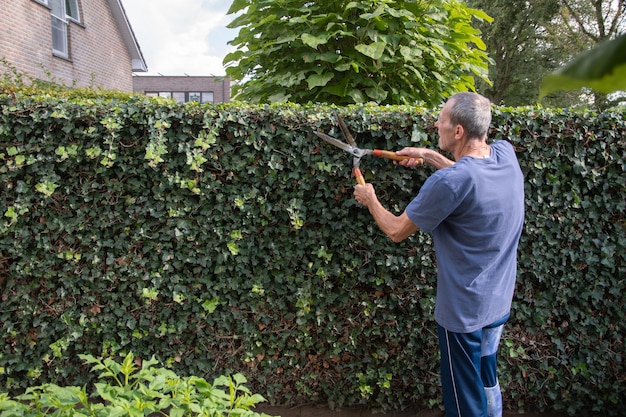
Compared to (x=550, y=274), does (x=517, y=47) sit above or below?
above

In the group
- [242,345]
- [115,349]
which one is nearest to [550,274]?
[242,345]

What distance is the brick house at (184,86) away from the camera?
4409 centimetres

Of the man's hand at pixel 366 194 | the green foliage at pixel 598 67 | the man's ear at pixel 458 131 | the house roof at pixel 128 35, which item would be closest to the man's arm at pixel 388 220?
the man's hand at pixel 366 194

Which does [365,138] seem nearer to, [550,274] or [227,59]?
[550,274]

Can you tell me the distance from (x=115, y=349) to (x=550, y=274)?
3.18m

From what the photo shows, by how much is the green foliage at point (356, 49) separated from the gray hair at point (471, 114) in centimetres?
150

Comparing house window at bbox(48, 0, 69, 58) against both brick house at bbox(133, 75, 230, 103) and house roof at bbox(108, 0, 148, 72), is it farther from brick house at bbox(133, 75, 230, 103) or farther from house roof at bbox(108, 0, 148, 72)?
brick house at bbox(133, 75, 230, 103)

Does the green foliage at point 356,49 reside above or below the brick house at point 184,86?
below

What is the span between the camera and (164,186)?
10.9 feet

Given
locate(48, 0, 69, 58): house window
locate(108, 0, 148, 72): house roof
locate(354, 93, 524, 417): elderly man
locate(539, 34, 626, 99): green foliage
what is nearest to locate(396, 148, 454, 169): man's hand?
locate(354, 93, 524, 417): elderly man

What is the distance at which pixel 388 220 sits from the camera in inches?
107

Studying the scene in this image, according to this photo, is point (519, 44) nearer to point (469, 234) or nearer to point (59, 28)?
point (59, 28)

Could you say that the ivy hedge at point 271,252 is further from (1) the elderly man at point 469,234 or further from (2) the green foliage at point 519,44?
(2) the green foliage at point 519,44

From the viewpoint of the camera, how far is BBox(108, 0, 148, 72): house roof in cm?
1783
